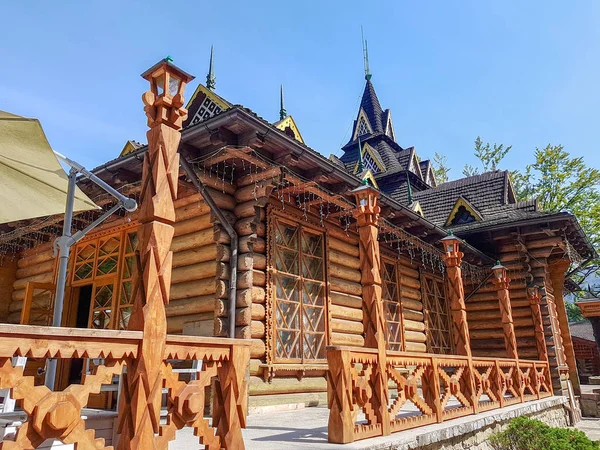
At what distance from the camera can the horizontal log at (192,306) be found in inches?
289

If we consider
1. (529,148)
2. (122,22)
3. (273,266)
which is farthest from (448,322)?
(529,148)

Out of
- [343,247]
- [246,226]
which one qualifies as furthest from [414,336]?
[246,226]

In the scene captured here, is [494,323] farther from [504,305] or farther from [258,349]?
[258,349]

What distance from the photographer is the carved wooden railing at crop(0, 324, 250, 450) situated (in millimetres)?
2275

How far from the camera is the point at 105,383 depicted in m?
2.57

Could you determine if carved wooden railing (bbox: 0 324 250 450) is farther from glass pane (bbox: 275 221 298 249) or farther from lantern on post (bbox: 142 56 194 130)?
glass pane (bbox: 275 221 298 249)

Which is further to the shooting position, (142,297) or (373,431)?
(373,431)

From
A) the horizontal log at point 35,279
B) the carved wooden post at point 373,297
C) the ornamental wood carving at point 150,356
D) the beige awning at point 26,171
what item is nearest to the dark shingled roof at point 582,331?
the carved wooden post at point 373,297

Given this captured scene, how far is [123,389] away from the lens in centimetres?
284

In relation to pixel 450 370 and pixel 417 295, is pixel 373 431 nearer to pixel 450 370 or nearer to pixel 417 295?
pixel 417 295

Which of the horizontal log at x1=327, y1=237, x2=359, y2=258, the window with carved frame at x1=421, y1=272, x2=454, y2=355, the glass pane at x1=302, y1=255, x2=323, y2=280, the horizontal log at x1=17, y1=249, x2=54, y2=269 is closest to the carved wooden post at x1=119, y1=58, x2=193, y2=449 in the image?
the glass pane at x1=302, y1=255, x2=323, y2=280

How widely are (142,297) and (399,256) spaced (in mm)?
9744

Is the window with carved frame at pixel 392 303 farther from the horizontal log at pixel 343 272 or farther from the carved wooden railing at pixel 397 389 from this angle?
the carved wooden railing at pixel 397 389

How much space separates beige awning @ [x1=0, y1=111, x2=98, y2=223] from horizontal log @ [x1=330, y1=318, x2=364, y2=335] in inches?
252
